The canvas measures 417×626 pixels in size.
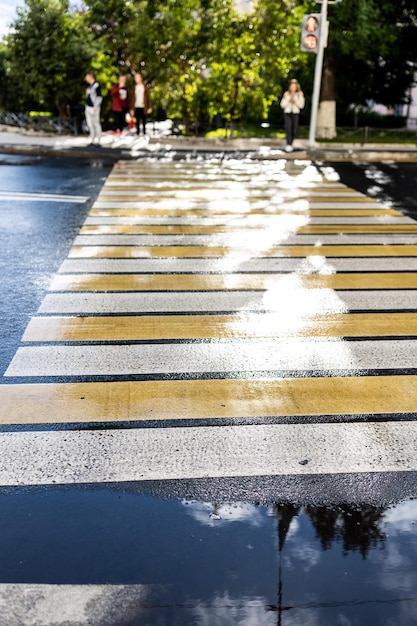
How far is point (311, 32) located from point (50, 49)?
8.40m

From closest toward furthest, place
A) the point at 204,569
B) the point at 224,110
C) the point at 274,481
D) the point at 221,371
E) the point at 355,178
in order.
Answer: the point at 204,569 < the point at 274,481 < the point at 221,371 < the point at 355,178 < the point at 224,110

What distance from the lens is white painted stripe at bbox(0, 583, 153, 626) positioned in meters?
2.92

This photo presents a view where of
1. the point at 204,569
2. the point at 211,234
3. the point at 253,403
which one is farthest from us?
the point at 211,234

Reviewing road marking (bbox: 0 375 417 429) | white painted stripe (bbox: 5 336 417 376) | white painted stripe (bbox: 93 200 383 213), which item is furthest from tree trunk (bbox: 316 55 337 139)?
road marking (bbox: 0 375 417 429)

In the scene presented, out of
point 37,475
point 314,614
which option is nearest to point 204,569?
point 314,614

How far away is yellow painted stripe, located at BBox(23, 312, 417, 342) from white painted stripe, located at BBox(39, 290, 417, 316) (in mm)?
207

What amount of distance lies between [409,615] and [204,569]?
838 mm

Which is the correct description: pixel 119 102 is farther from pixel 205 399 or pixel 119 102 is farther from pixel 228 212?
pixel 205 399

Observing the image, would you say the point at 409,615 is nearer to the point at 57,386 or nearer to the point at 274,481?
the point at 274,481

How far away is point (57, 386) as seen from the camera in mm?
5004

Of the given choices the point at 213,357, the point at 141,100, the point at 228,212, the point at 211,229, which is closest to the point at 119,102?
the point at 141,100

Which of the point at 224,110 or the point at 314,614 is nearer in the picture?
the point at 314,614

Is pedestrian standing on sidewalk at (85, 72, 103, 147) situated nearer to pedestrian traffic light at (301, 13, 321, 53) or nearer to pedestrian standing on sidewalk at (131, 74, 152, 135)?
pedestrian standing on sidewalk at (131, 74, 152, 135)

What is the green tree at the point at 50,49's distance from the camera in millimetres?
23469
